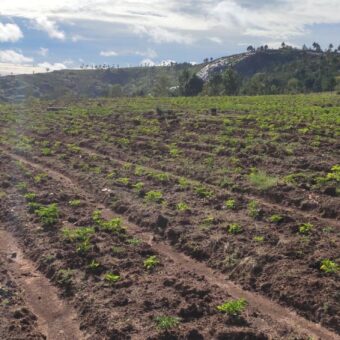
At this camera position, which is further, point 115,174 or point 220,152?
point 220,152

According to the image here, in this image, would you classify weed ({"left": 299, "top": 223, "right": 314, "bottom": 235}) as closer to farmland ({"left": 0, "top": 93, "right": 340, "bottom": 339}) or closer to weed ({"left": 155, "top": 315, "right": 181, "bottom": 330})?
farmland ({"left": 0, "top": 93, "right": 340, "bottom": 339})

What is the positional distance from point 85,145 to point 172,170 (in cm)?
1107

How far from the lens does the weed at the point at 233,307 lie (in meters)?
10.8

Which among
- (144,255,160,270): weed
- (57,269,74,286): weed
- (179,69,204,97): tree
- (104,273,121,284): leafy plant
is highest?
(179,69,204,97): tree

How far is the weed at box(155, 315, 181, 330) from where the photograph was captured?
10328 mm

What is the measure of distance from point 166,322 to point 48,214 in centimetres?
861

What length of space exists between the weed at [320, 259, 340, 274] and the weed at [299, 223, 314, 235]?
2184 millimetres

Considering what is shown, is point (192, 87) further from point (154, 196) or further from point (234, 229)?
point (234, 229)

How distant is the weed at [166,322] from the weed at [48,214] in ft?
24.7

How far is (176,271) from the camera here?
13.2 meters

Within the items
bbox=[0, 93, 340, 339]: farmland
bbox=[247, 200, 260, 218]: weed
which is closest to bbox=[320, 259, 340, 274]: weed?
bbox=[0, 93, 340, 339]: farmland

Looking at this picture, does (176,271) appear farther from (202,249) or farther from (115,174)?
(115,174)

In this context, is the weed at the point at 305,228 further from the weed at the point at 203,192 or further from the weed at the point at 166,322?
the weed at the point at 166,322

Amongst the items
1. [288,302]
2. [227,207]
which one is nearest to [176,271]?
[288,302]
